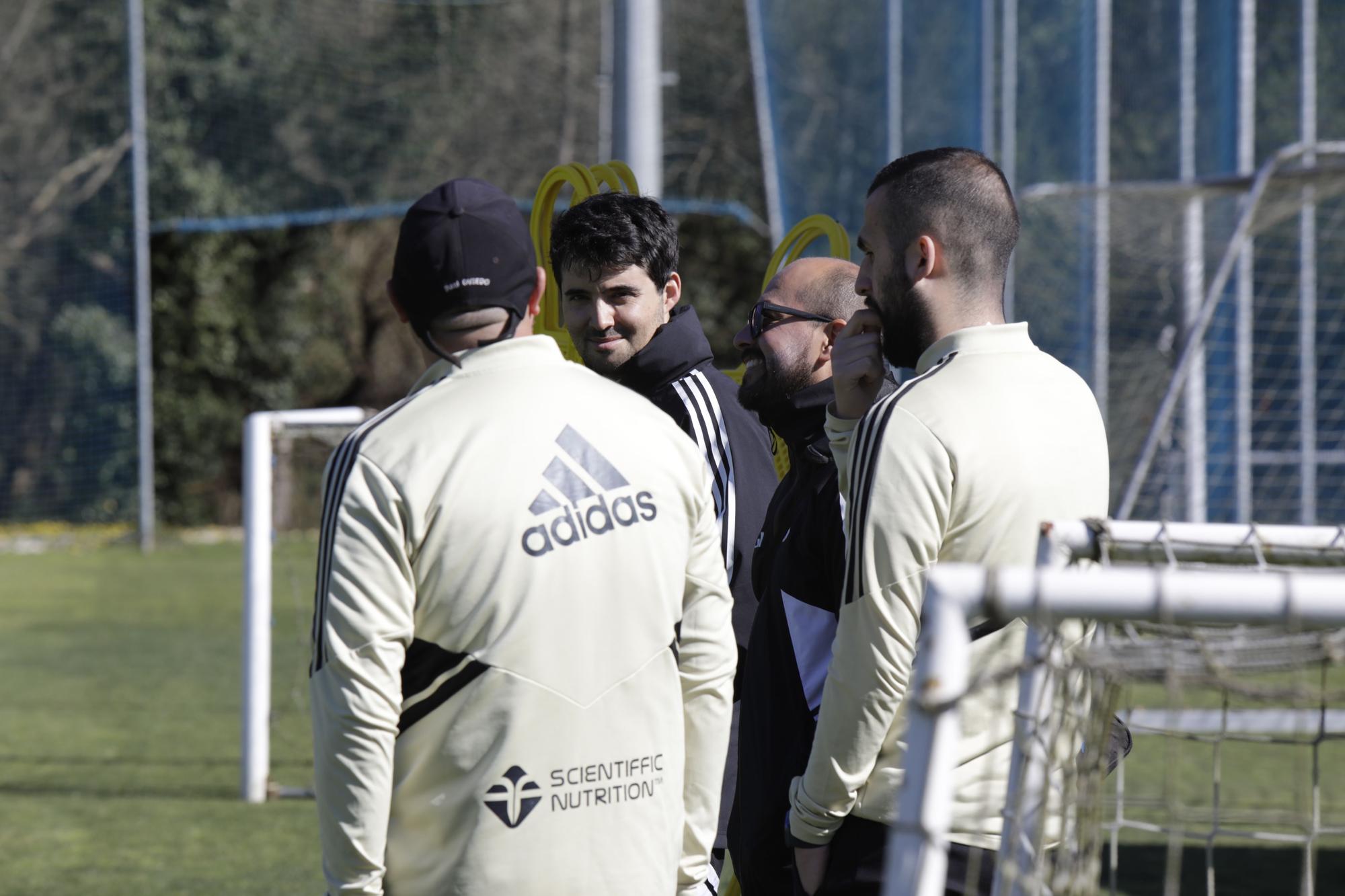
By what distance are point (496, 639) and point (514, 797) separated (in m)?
0.20

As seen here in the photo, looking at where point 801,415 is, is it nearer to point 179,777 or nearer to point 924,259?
point 924,259

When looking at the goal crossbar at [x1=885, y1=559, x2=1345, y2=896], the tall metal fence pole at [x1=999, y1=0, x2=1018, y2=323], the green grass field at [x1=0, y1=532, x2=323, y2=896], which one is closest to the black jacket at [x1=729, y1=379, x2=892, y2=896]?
the goal crossbar at [x1=885, y1=559, x2=1345, y2=896]

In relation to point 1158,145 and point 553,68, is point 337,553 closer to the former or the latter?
point 1158,145

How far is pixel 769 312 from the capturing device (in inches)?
107

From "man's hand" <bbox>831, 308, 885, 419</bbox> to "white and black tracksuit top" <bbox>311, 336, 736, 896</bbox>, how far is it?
18.4 inches

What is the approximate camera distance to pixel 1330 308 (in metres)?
9.55

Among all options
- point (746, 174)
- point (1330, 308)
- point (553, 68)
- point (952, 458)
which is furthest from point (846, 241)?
point (553, 68)

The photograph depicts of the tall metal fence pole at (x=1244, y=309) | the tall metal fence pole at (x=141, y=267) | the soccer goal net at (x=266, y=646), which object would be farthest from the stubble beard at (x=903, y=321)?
the tall metal fence pole at (x=141, y=267)

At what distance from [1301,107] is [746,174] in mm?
8426

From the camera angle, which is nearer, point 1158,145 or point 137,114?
point 1158,145

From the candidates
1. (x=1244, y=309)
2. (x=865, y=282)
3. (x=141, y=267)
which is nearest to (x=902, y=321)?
(x=865, y=282)

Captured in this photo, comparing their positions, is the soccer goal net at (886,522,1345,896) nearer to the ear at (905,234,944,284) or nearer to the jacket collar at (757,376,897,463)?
the ear at (905,234,944,284)

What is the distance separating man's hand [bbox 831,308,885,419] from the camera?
227 centimetres

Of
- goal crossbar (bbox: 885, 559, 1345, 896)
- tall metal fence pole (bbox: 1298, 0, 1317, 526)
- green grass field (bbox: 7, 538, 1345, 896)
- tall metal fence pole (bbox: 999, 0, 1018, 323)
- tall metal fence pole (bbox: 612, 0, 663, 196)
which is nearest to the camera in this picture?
goal crossbar (bbox: 885, 559, 1345, 896)
